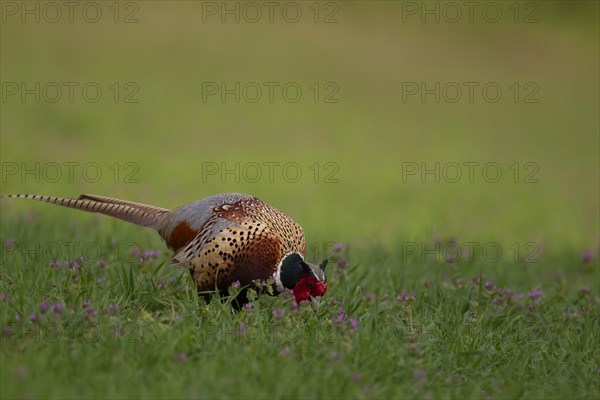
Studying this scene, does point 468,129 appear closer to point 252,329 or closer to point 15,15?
point 15,15

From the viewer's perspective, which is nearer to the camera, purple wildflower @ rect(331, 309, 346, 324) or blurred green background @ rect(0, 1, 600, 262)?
purple wildflower @ rect(331, 309, 346, 324)

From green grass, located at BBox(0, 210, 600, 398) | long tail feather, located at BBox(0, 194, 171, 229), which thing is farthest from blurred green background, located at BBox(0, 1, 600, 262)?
green grass, located at BBox(0, 210, 600, 398)

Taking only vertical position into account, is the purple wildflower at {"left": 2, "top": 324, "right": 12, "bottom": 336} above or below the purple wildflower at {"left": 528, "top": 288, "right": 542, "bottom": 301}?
above

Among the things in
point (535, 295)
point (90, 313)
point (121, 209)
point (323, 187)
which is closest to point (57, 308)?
point (90, 313)

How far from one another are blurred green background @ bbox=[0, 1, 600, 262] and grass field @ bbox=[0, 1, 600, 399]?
3.2 inches

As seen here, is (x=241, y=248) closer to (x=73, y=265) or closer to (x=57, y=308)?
(x=73, y=265)

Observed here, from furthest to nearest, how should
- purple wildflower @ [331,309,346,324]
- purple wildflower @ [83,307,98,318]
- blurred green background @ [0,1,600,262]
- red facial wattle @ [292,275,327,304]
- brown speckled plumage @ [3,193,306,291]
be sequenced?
1. blurred green background @ [0,1,600,262]
2. brown speckled plumage @ [3,193,306,291]
3. red facial wattle @ [292,275,327,304]
4. purple wildflower @ [331,309,346,324]
5. purple wildflower @ [83,307,98,318]

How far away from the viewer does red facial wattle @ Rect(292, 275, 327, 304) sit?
16.6ft

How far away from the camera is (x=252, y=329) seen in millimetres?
4566

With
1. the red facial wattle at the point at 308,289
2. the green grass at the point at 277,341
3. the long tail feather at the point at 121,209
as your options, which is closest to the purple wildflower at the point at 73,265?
the green grass at the point at 277,341

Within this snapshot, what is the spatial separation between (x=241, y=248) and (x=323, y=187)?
8.69m

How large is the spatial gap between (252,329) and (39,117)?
1194 centimetres

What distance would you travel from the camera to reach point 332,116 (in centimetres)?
1989

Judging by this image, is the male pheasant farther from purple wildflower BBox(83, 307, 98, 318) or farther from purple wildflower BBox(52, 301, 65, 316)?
purple wildflower BBox(52, 301, 65, 316)
